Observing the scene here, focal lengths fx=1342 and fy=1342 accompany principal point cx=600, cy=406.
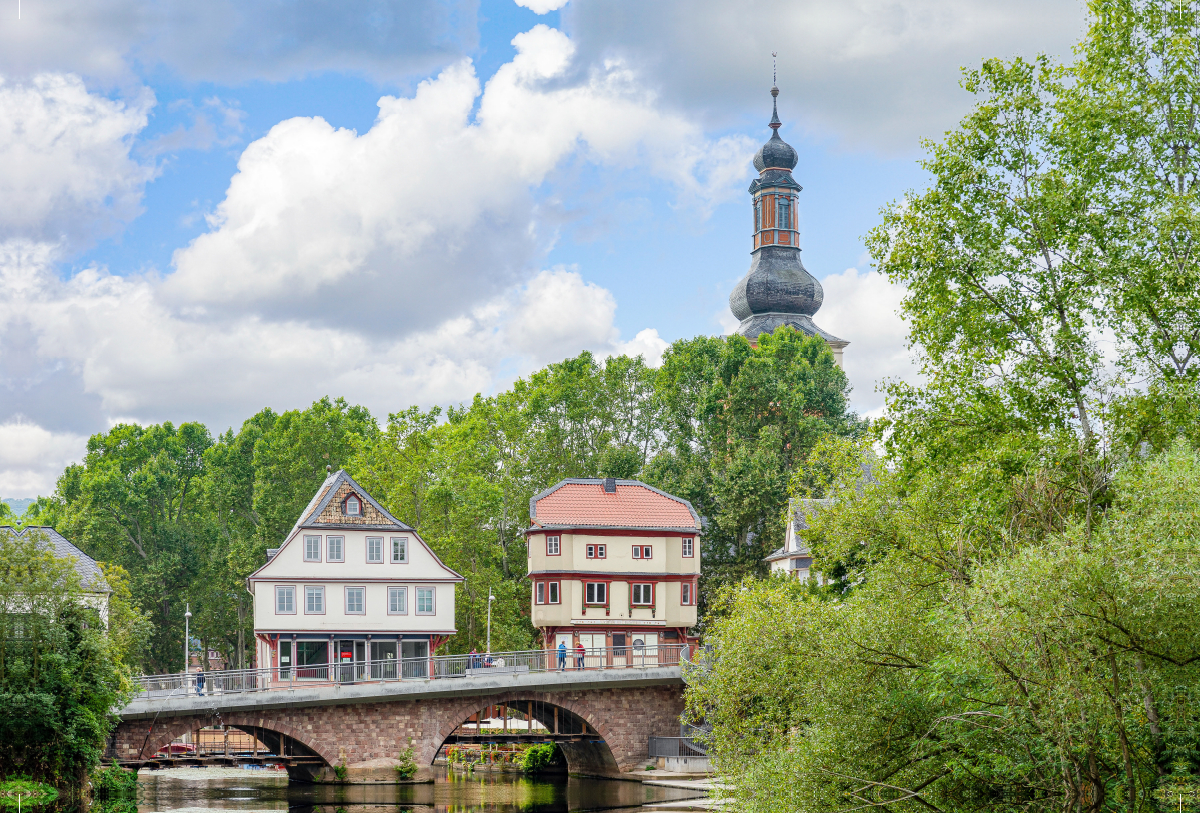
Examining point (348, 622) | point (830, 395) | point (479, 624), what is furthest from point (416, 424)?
point (830, 395)

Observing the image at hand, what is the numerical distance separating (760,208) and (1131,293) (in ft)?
240

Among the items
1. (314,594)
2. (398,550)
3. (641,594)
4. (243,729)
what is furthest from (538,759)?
(243,729)

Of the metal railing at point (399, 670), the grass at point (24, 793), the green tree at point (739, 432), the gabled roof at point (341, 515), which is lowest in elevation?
the grass at point (24, 793)

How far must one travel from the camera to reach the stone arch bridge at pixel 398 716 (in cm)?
4400

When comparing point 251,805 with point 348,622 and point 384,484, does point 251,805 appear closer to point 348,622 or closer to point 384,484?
point 348,622

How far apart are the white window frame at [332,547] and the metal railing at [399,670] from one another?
688cm

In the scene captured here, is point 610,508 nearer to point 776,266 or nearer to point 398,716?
point 398,716

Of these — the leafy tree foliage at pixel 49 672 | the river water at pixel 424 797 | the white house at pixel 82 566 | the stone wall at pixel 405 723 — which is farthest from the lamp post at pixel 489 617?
the leafy tree foliage at pixel 49 672

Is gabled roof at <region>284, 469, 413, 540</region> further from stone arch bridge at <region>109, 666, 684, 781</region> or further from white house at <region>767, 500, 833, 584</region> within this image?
white house at <region>767, 500, 833, 584</region>

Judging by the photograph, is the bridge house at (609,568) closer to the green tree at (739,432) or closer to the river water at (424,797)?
the green tree at (739,432)

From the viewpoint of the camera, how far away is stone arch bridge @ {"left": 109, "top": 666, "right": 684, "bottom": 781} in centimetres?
4400

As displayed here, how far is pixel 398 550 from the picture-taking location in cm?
5741

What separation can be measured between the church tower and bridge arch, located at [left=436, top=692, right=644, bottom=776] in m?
43.8

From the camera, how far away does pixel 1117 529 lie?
1839 centimetres
